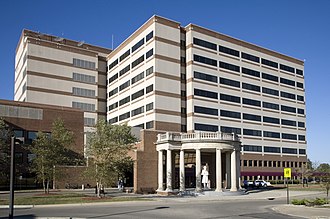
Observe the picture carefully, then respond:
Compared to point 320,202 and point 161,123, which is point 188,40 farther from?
point 320,202

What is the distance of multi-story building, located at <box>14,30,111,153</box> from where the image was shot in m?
79.8

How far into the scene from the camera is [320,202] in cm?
2989

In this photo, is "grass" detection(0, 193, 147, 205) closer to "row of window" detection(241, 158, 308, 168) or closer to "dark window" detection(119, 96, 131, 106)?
"dark window" detection(119, 96, 131, 106)

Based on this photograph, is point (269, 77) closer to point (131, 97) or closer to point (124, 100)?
point (131, 97)

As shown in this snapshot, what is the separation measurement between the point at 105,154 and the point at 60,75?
1879 inches

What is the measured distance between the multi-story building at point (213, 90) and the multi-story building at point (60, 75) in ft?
10.8

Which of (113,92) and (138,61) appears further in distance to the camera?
(113,92)

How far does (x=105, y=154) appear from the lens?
1580 inches

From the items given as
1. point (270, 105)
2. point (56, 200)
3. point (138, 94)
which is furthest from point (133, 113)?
point (56, 200)

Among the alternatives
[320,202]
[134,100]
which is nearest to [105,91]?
[134,100]

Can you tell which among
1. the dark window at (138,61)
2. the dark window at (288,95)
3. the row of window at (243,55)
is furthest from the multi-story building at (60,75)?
the dark window at (288,95)

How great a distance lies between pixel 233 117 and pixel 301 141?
2884cm

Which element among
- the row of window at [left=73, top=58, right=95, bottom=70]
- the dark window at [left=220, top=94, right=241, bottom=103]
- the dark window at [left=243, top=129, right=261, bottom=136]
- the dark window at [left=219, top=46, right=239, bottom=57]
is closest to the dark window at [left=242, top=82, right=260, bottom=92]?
the dark window at [left=220, top=94, right=241, bottom=103]

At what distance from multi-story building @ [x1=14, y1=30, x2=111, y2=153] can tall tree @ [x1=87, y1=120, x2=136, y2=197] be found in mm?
41963
